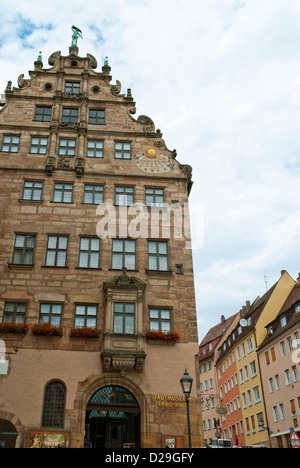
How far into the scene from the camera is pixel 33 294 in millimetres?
20500

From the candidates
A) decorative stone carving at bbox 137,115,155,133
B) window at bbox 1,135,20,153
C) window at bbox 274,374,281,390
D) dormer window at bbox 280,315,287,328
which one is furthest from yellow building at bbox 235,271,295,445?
window at bbox 1,135,20,153

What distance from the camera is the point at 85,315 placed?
20.4m

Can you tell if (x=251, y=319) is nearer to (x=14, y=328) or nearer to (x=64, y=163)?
(x=64, y=163)

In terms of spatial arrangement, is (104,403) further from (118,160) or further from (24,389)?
(118,160)

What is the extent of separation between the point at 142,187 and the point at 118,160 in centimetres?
207

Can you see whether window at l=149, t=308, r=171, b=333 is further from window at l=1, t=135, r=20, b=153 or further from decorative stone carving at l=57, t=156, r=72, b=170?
window at l=1, t=135, r=20, b=153

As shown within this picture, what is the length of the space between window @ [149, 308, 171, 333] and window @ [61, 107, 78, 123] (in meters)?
11.7

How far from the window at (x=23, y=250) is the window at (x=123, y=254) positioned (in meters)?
3.85

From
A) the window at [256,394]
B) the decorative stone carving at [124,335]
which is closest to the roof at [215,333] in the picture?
the window at [256,394]

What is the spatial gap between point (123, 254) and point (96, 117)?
8.71m

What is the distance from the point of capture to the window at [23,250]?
21.3m

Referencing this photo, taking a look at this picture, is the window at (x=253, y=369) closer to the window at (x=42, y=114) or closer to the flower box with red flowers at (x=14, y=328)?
A: the flower box with red flowers at (x=14, y=328)

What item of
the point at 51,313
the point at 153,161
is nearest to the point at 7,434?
the point at 51,313
